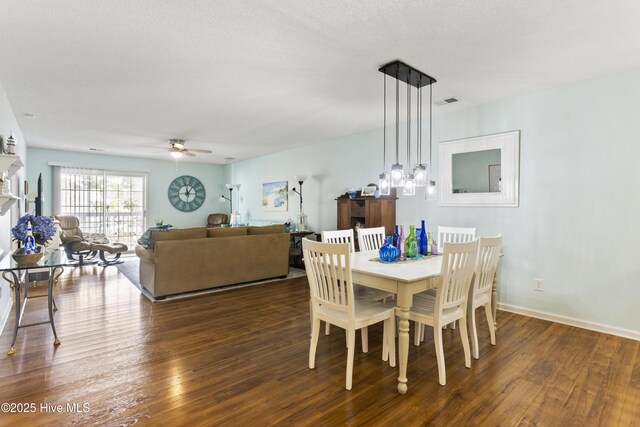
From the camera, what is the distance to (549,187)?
11.6ft

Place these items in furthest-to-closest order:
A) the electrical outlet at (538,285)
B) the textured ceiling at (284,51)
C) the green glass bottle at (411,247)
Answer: the electrical outlet at (538,285)
the green glass bottle at (411,247)
the textured ceiling at (284,51)

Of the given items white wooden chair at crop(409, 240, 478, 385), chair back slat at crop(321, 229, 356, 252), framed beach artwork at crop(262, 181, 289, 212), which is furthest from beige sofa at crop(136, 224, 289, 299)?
white wooden chair at crop(409, 240, 478, 385)

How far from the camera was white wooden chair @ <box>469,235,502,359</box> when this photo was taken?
2588 millimetres

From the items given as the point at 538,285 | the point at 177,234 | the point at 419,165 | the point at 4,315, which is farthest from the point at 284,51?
the point at 4,315

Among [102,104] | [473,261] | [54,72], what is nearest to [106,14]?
[54,72]

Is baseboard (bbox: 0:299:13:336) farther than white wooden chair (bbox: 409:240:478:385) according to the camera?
Yes

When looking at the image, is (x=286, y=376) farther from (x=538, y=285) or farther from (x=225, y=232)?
(x=538, y=285)

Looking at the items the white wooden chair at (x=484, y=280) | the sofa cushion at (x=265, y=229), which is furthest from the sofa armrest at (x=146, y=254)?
the white wooden chair at (x=484, y=280)

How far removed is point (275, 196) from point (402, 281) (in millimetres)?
5705

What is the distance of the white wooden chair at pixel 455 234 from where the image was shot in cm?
349

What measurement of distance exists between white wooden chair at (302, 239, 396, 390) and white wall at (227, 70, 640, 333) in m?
2.19

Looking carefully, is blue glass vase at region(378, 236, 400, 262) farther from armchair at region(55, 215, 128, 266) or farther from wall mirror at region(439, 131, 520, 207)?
armchair at region(55, 215, 128, 266)

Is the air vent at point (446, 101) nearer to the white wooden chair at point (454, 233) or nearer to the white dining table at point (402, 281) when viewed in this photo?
the white wooden chair at point (454, 233)

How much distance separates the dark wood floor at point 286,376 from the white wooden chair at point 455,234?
94 cm
